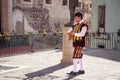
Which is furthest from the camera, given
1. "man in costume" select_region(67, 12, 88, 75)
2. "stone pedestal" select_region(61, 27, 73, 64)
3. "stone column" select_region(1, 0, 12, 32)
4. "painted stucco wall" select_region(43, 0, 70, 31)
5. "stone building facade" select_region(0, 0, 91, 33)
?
"painted stucco wall" select_region(43, 0, 70, 31)

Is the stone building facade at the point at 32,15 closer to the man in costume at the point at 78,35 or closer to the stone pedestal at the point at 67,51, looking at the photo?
the stone pedestal at the point at 67,51

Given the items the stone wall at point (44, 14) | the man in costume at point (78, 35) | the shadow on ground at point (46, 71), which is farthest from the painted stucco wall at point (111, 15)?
the man in costume at point (78, 35)

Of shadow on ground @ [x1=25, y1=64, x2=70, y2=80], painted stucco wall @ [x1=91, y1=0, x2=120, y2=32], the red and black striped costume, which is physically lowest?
shadow on ground @ [x1=25, y1=64, x2=70, y2=80]

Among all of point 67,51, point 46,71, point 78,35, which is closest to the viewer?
point 78,35

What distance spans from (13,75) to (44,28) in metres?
18.2

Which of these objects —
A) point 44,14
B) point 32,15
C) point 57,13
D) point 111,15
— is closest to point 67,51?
point 111,15

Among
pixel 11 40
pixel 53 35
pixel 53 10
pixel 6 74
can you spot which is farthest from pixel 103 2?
pixel 6 74

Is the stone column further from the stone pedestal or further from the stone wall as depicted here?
the stone pedestal

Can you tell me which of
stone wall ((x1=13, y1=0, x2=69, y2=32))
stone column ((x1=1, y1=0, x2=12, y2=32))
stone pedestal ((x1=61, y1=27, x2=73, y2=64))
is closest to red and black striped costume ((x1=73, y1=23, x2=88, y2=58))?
stone pedestal ((x1=61, y1=27, x2=73, y2=64))

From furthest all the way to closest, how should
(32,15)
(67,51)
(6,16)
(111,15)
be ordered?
(32,15)
(6,16)
(111,15)
(67,51)

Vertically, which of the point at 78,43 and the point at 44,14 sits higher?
the point at 44,14

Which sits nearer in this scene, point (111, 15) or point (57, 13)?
point (111, 15)

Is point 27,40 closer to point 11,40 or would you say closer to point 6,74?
point 11,40

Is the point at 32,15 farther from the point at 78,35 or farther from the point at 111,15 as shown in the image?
the point at 78,35
